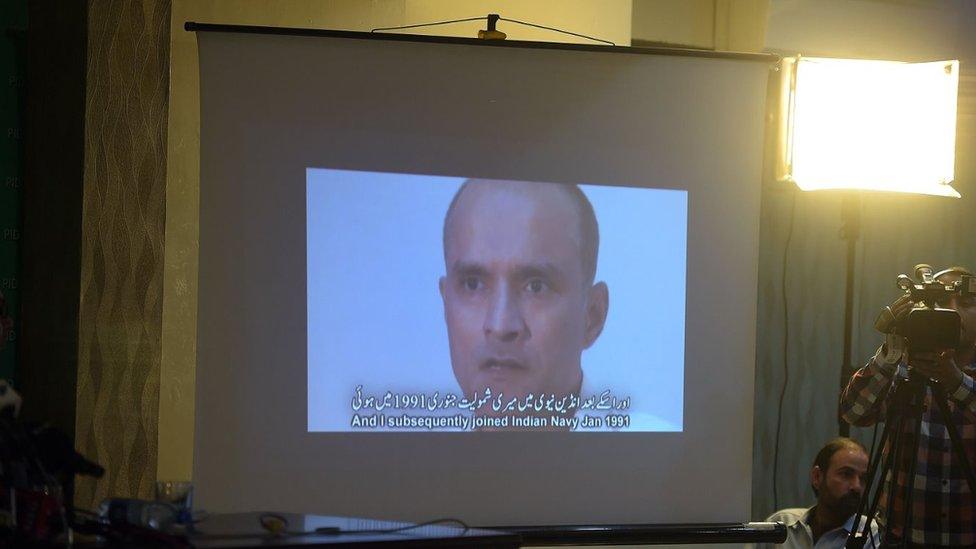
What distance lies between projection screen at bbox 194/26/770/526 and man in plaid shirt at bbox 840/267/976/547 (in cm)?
46

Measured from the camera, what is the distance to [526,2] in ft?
14.2

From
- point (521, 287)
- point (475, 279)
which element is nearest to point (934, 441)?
point (521, 287)

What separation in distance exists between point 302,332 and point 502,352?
655mm

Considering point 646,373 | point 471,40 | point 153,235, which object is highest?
point 471,40

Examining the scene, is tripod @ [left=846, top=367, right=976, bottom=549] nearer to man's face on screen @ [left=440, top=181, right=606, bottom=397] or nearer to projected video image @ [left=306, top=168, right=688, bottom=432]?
projected video image @ [left=306, top=168, right=688, bottom=432]

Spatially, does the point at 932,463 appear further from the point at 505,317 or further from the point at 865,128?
the point at 505,317

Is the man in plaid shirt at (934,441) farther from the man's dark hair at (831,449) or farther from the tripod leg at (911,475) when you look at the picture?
the man's dark hair at (831,449)

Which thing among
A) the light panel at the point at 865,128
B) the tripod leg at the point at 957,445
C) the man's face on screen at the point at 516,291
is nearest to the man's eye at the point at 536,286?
the man's face on screen at the point at 516,291

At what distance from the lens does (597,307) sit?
11.4 ft

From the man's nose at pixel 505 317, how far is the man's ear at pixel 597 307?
0.22 meters

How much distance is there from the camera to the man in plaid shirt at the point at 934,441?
3.11 metres

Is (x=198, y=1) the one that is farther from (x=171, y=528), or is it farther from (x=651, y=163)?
(x=171, y=528)

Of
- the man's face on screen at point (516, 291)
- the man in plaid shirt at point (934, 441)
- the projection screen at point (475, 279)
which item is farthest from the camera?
the man's face on screen at point (516, 291)

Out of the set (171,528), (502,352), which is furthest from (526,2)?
(171,528)
